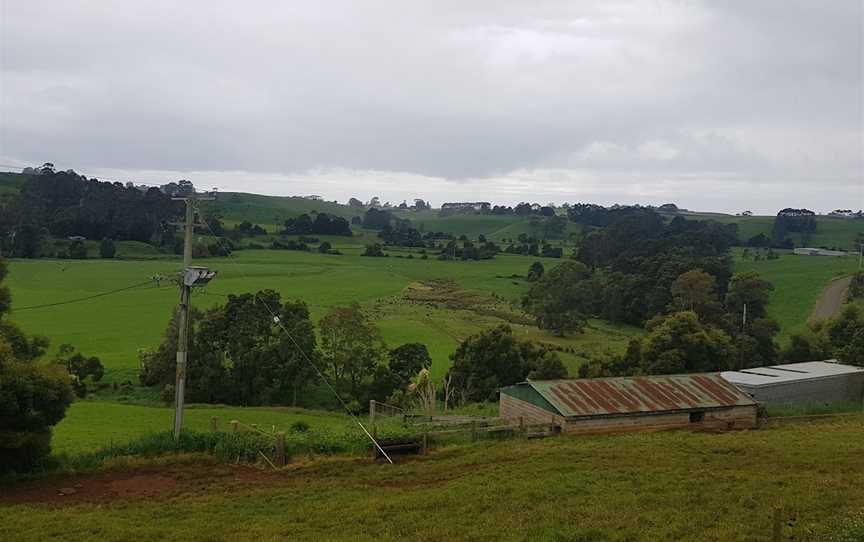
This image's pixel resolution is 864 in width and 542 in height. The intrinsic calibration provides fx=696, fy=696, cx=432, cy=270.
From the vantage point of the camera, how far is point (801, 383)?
30000 millimetres

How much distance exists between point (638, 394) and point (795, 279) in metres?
68.7

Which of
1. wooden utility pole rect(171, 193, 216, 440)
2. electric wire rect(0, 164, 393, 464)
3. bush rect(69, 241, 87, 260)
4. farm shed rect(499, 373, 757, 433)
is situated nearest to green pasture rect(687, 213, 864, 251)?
electric wire rect(0, 164, 393, 464)

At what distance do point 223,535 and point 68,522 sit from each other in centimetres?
306

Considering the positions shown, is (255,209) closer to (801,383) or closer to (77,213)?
(77,213)

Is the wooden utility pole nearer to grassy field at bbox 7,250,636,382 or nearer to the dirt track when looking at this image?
grassy field at bbox 7,250,636,382

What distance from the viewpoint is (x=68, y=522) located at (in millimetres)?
12602

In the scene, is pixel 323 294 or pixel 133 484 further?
pixel 323 294

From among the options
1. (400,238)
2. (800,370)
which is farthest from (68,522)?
(400,238)

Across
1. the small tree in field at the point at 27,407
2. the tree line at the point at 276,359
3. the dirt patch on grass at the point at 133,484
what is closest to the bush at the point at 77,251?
the tree line at the point at 276,359

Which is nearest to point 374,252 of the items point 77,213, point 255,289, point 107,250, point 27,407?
point 107,250

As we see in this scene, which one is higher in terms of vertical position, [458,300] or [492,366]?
[458,300]

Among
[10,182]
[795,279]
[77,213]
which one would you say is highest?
[10,182]

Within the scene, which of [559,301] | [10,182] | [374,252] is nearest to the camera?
[559,301]

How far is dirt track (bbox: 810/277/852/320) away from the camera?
209 ft
